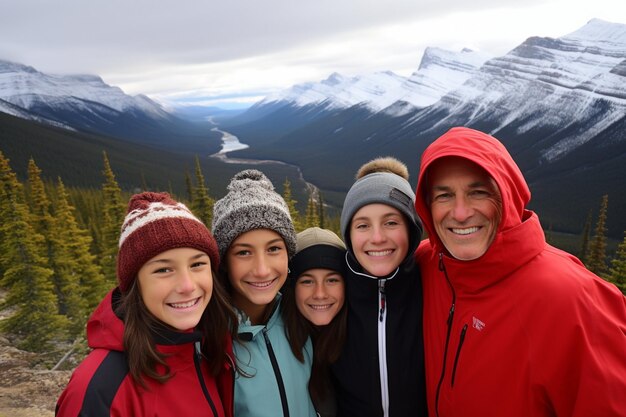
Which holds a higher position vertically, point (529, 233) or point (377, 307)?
point (529, 233)

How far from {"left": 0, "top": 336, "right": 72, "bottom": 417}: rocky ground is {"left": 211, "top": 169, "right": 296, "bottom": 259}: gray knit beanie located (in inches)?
272

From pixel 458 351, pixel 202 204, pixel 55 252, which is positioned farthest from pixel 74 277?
pixel 458 351

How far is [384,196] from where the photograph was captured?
3826mm

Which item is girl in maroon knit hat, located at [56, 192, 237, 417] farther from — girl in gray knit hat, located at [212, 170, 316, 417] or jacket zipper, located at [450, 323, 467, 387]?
jacket zipper, located at [450, 323, 467, 387]

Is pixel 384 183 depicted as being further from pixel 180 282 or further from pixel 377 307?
pixel 180 282

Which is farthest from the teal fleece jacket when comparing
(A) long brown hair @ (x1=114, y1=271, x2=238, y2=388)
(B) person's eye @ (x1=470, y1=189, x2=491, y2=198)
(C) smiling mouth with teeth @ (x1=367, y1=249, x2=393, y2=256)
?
(B) person's eye @ (x1=470, y1=189, x2=491, y2=198)

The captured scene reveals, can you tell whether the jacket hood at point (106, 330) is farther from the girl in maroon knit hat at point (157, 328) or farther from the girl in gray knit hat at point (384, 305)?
the girl in gray knit hat at point (384, 305)

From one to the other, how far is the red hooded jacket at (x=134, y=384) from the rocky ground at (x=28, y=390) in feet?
21.5

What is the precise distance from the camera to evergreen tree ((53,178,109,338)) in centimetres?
1966

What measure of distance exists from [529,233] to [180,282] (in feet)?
9.42

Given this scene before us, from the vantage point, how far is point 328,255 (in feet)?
13.8

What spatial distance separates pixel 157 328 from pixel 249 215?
52.0 inches

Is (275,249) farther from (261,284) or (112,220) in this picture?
(112,220)

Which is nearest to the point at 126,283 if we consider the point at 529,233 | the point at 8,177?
the point at 529,233
